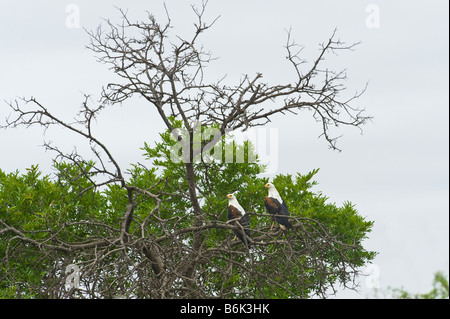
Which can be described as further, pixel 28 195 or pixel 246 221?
pixel 28 195

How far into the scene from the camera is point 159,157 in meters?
18.0

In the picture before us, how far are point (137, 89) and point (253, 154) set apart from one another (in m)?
8.28
